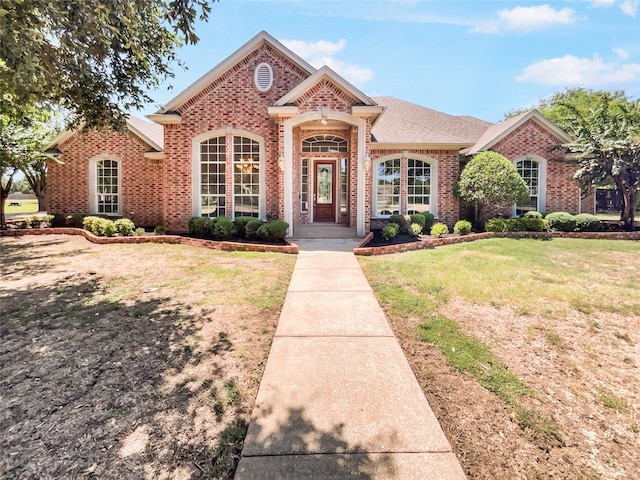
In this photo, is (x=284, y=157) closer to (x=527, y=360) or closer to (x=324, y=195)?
(x=324, y=195)

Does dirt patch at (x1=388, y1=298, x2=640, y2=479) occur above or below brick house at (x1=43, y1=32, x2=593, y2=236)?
below

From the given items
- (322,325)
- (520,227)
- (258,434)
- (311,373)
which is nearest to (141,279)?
(322,325)

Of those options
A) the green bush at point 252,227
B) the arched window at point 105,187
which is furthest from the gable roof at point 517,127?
the arched window at point 105,187

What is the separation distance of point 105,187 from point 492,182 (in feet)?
54.3

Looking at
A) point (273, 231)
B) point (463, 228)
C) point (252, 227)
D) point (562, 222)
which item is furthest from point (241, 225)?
point (562, 222)

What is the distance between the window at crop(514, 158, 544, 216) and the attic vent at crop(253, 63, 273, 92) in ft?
36.3

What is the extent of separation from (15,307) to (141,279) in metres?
2.01

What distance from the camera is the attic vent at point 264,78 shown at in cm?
1266

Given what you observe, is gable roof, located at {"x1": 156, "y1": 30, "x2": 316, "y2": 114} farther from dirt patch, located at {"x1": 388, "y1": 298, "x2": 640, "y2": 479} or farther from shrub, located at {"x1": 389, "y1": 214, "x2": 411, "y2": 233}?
dirt patch, located at {"x1": 388, "y1": 298, "x2": 640, "y2": 479}

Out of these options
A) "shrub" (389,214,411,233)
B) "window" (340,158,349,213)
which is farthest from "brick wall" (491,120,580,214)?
"window" (340,158,349,213)

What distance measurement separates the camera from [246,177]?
42.4 ft

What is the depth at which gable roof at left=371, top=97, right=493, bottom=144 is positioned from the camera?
1378 cm

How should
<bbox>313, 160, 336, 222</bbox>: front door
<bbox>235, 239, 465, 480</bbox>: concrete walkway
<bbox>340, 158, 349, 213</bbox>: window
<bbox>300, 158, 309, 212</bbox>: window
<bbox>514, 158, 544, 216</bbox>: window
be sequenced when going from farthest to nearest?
<bbox>514, 158, 544, 216</bbox>: window, <bbox>313, 160, 336, 222</bbox>: front door, <bbox>300, 158, 309, 212</bbox>: window, <bbox>340, 158, 349, 213</bbox>: window, <bbox>235, 239, 465, 480</bbox>: concrete walkway

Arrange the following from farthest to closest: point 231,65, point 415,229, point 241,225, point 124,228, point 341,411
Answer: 1. point 231,65
2. point 415,229
3. point 124,228
4. point 241,225
5. point 341,411
